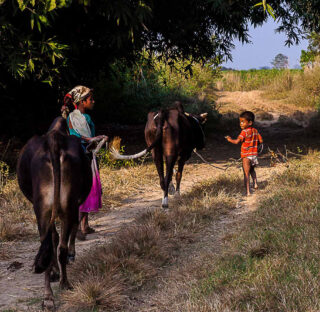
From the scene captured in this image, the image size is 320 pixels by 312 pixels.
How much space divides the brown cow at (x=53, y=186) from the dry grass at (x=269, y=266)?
3.98 ft

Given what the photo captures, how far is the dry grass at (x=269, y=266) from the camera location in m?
A: 3.39

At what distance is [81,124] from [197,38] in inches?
278

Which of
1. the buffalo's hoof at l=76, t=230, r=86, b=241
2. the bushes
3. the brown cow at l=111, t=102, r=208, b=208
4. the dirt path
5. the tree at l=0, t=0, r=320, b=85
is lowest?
the dirt path

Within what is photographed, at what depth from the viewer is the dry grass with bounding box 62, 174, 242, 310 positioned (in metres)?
3.84

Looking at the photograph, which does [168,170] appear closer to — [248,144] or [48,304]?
[248,144]

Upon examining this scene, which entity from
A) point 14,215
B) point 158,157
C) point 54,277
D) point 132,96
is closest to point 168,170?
point 158,157

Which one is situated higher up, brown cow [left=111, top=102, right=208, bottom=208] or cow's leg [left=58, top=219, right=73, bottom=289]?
brown cow [left=111, top=102, right=208, bottom=208]

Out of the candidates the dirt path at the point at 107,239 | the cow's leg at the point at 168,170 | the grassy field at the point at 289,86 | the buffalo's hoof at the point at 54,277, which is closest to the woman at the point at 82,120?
the dirt path at the point at 107,239

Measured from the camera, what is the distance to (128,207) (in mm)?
7594

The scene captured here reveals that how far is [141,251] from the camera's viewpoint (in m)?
4.82

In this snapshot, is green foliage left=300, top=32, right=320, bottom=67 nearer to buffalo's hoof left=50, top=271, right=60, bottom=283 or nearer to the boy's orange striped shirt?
the boy's orange striped shirt

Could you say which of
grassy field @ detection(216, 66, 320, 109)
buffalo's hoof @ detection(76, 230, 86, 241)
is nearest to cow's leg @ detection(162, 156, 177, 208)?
buffalo's hoof @ detection(76, 230, 86, 241)

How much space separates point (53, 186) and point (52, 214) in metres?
0.24

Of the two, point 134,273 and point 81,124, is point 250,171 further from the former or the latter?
point 134,273
